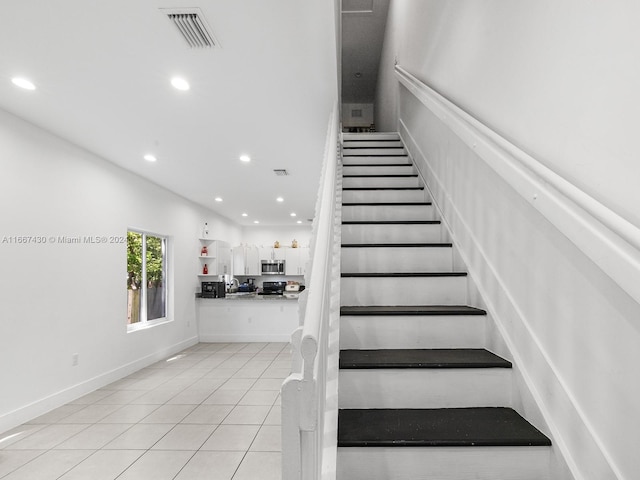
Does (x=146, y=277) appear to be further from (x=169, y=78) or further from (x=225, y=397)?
(x=169, y=78)

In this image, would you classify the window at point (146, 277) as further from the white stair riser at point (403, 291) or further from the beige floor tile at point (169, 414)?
the white stair riser at point (403, 291)

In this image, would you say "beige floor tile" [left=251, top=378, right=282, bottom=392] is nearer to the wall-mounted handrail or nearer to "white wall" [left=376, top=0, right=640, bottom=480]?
"white wall" [left=376, top=0, right=640, bottom=480]

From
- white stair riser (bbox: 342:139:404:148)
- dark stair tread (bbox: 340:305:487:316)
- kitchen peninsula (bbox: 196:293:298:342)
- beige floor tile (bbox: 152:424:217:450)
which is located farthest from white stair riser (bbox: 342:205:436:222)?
kitchen peninsula (bbox: 196:293:298:342)

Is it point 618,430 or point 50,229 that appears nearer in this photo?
point 618,430

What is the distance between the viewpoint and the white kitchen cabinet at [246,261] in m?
11.2

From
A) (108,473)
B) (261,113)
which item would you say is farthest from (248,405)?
(261,113)

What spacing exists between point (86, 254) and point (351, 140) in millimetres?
3895

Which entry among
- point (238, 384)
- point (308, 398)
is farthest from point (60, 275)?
point (308, 398)

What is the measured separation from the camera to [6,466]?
3.05 metres

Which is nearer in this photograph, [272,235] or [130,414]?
[130,414]

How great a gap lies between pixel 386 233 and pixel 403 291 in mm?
709

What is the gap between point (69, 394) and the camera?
179 inches

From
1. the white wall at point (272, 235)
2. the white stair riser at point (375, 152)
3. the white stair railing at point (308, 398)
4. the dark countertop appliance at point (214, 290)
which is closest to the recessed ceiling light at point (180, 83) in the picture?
the white stair riser at point (375, 152)

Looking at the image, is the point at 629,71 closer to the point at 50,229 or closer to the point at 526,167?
the point at 526,167
